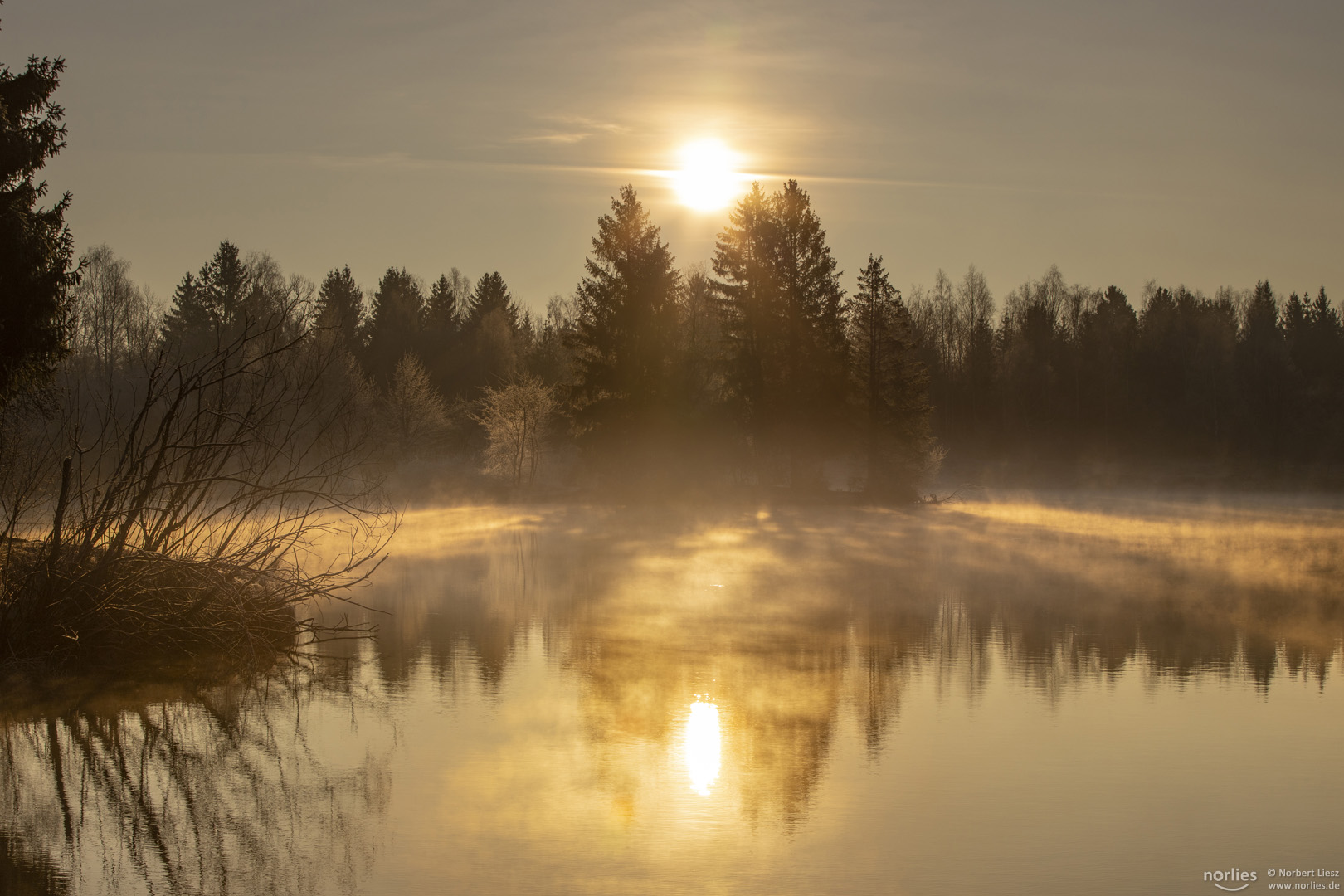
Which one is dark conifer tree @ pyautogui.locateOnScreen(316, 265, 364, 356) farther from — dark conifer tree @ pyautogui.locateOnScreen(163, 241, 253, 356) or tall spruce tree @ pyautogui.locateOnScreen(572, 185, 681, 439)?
tall spruce tree @ pyautogui.locateOnScreen(572, 185, 681, 439)

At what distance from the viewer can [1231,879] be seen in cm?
588

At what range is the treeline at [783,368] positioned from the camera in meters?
46.9

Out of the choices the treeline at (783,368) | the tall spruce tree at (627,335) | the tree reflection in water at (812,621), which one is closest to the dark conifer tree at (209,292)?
the treeline at (783,368)

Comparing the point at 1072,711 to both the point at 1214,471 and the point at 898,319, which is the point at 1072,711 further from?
the point at 1214,471

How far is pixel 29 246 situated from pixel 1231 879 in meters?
14.4

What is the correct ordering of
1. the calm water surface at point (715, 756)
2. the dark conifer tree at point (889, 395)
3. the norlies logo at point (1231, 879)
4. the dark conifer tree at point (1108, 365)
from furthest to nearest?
the dark conifer tree at point (1108, 365) < the dark conifer tree at point (889, 395) < the calm water surface at point (715, 756) < the norlies logo at point (1231, 879)

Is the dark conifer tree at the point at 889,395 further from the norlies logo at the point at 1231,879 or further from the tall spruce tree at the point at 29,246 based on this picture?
the norlies logo at the point at 1231,879

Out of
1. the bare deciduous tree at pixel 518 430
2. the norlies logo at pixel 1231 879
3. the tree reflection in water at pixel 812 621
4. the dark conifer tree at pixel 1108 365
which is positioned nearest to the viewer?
the norlies logo at pixel 1231 879

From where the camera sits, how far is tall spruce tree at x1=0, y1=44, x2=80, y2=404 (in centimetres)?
1370

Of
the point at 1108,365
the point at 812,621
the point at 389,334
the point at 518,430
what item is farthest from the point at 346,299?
the point at 812,621

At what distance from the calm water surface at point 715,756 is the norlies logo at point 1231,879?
0.06 metres

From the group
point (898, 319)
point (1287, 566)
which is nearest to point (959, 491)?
point (898, 319)

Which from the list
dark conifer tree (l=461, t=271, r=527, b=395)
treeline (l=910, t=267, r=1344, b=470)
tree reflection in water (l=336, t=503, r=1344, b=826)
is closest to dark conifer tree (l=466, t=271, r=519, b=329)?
dark conifer tree (l=461, t=271, r=527, b=395)

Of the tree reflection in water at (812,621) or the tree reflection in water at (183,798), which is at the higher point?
the tree reflection in water at (183,798)
